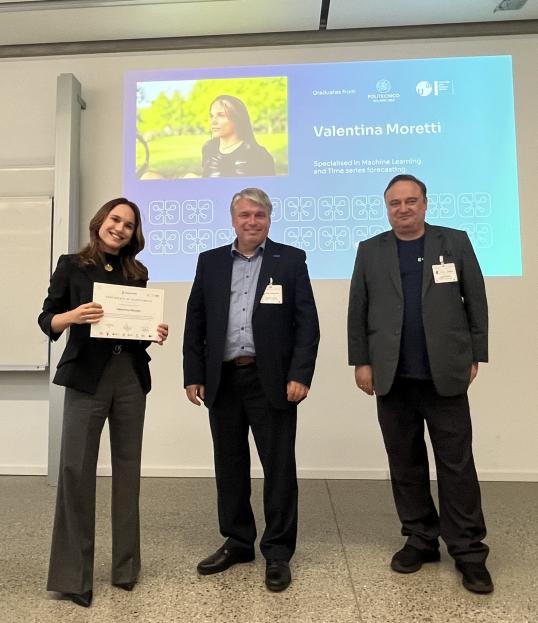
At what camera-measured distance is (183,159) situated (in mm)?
3559

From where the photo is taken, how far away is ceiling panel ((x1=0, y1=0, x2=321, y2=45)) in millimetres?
3350

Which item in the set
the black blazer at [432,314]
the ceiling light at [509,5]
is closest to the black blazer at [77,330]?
the black blazer at [432,314]

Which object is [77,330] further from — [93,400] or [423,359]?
[423,359]

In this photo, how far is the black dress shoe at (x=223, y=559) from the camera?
1.90 m

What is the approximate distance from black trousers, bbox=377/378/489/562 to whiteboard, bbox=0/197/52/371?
8.88 ft

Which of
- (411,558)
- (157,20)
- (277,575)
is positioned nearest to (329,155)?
(157,20)

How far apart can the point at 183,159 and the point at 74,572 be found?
2775 millimetres

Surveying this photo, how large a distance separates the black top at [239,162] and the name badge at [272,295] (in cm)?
183

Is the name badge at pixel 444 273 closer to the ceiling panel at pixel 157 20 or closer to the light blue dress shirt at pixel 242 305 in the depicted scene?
the light blue dress shirt at pixel 242 305

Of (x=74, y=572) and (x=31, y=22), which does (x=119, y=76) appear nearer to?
(x=31, y=22)

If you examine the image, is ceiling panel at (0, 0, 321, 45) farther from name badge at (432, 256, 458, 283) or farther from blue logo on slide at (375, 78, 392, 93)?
name badge at (432, 256, 458, 283)

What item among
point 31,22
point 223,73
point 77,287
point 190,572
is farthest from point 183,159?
point 190,572

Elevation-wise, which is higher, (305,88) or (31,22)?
(31,22)

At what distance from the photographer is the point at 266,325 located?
1.87 meters
